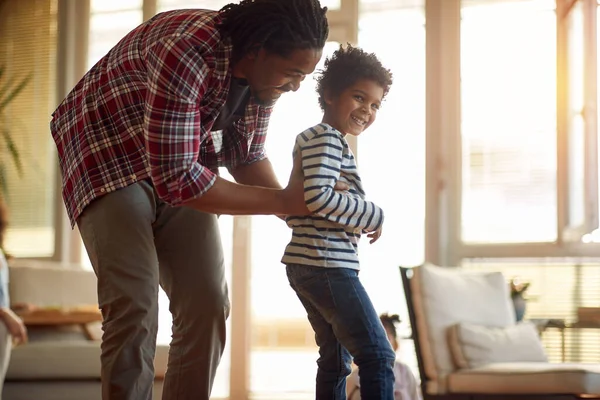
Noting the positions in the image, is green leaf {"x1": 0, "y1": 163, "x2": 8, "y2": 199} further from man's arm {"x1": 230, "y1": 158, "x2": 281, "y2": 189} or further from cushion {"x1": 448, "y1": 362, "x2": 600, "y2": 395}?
man's arm {"x1": 230, "y1": 158, "x2": 281, "y2": 189}

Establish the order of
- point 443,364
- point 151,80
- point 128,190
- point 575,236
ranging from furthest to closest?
point 575,236
point 443,364
point 128,190
point 151,80

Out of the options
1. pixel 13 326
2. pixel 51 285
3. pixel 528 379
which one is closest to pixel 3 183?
pixel 51 285

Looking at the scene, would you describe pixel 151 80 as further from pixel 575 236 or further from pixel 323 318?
pixel 575 236

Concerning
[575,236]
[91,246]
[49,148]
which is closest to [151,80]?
[91,246]

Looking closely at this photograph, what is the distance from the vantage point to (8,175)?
5766 millimetres

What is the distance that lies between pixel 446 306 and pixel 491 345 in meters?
0.21

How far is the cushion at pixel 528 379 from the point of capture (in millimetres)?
2947

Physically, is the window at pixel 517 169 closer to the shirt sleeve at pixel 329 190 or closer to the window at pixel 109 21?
the window at pixel 109 21

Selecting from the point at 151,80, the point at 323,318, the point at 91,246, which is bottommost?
the point at 323,318

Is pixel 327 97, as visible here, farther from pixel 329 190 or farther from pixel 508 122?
pixel 508 122

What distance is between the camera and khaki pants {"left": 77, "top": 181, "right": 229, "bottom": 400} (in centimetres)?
177

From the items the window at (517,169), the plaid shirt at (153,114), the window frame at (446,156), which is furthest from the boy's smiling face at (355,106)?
the window frame at (446,156)

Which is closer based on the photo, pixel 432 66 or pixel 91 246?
pixel 91 246

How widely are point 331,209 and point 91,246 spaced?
0.48 m
